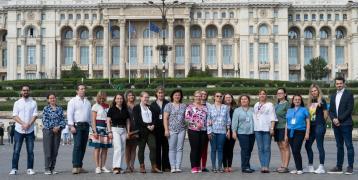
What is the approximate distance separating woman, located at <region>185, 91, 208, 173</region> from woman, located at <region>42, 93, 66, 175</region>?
380 cm

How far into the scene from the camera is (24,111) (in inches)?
807

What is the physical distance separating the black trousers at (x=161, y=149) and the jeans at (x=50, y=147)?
296 centimetres

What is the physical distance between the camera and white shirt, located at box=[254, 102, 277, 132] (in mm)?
20812

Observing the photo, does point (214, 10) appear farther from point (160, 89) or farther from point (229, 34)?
point (160, 89)

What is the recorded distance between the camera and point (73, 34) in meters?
96.9

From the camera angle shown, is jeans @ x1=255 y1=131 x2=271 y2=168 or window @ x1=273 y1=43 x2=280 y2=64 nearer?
jeans @ x1=255 y1=131 x2=271 y2=168

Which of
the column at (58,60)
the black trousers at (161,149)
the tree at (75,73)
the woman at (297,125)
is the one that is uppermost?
the column at (58,60)

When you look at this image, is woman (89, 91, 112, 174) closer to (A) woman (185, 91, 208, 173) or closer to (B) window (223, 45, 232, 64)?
(A) woman (185, 91, 208, 173)

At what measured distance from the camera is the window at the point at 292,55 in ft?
320

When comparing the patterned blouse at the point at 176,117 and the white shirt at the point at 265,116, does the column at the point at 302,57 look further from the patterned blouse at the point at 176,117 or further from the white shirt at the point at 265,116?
the patterned blouse at the point at 176,117

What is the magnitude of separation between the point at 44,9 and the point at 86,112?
78.2 m

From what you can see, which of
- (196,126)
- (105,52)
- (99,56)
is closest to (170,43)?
(105,52)

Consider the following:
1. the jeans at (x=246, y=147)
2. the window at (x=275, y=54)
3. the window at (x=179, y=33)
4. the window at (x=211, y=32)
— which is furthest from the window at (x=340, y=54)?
the jeans at (x=246, y=147)

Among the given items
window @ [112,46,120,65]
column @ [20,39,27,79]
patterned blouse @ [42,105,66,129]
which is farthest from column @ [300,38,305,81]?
Answer: patterned blouse @ [42,105,66,129]
